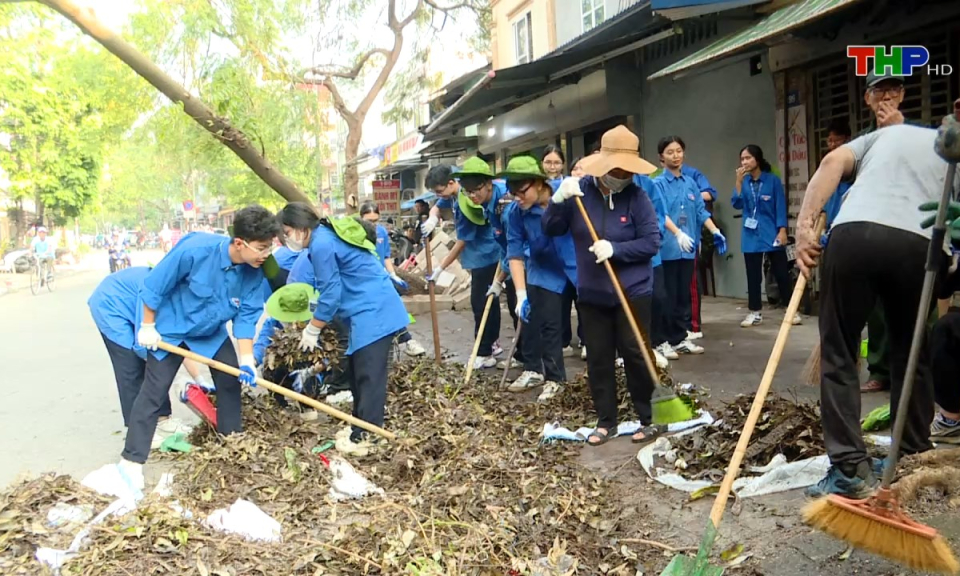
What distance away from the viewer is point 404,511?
3.29 meters

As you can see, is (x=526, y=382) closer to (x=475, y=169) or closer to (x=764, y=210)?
(x=475, y=169)

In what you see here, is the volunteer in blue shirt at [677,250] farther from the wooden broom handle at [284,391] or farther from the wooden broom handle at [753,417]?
the wooden broom handle at [753,417]

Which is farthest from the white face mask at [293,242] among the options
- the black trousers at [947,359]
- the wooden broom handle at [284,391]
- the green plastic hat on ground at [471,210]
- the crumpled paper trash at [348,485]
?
the black trousers at [947,359]

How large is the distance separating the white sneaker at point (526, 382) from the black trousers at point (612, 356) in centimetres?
149

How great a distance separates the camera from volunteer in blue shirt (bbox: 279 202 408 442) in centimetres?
443

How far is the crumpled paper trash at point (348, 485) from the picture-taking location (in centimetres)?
378

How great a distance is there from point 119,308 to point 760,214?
18.0ft

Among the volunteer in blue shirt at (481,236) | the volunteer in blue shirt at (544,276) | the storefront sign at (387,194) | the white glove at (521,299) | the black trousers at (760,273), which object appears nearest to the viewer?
the volunteer in blue shirt at (544,276)

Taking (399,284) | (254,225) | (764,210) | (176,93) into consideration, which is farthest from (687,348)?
(176,93)

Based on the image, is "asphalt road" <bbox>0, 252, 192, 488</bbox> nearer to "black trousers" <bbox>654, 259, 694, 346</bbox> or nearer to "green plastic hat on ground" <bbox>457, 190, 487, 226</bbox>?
"green plastic hat on ground" <bbox>457, 190, 487, 226</bbox>

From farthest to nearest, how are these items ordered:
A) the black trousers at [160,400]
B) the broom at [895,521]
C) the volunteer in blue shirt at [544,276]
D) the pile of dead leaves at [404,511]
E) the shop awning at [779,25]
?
1. the volunteer in blue shirt at [544,276]
2. the shop awning at [779,25]
3. the black trousers at [160,400]
4. the pile of dead leaves at [404,511]
5. the broom at [895,521]

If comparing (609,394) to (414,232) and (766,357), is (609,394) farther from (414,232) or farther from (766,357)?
(414,232)

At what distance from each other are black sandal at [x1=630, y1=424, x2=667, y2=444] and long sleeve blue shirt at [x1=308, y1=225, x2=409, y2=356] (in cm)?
150

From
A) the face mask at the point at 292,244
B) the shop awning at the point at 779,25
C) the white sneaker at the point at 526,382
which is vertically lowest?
the white sneaker at the point at 526,382
